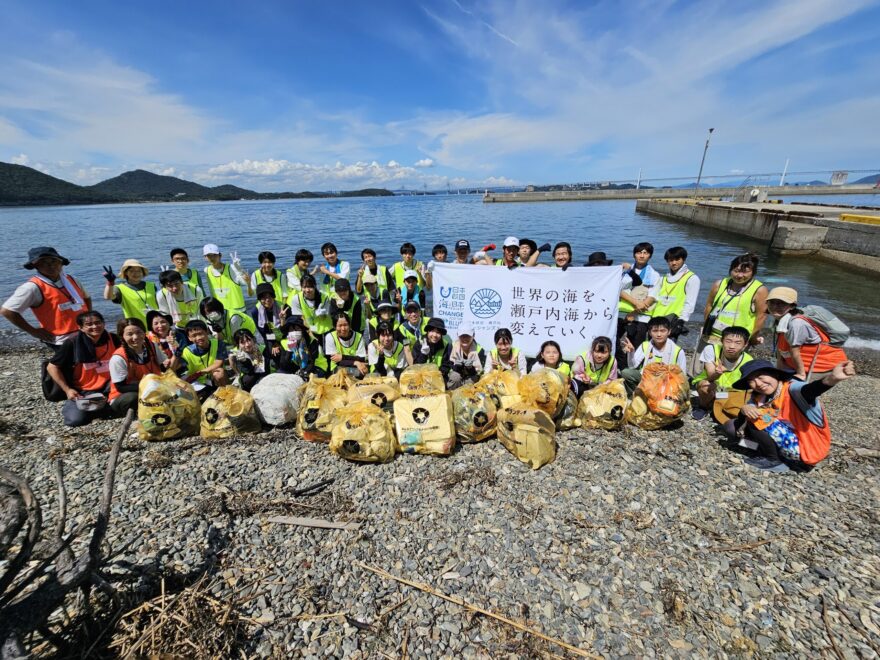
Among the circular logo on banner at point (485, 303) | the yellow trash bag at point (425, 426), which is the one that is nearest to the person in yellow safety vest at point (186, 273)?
the yellow trash bag at point (425, 426)

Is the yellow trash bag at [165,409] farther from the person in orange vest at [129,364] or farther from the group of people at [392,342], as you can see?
the group of people at [392,342]

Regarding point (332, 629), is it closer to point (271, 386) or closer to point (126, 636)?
point (126, 636)

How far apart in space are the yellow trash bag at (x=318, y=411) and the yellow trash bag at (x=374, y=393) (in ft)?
0.53

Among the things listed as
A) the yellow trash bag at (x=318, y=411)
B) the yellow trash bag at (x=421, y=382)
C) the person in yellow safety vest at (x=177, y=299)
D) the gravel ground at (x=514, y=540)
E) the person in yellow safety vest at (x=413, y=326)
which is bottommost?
the gravel ground at (x=514, y=540)

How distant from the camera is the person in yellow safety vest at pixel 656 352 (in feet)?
17.8

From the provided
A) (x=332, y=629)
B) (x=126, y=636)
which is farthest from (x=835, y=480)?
(x=126, y=636)

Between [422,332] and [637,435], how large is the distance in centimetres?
362

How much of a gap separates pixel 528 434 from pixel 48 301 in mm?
7068

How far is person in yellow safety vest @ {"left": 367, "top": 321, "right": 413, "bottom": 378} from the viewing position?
6.16m

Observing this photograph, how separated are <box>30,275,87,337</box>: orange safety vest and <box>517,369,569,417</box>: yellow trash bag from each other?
6763mm

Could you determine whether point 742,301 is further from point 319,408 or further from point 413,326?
point 319,408

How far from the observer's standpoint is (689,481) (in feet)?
13.6

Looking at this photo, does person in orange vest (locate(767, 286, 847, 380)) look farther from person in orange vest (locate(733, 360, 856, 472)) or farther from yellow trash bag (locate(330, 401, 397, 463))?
yellow trash bag (locate(330, 401, 397, 463))

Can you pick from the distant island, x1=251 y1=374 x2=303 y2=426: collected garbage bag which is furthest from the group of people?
the distant island
